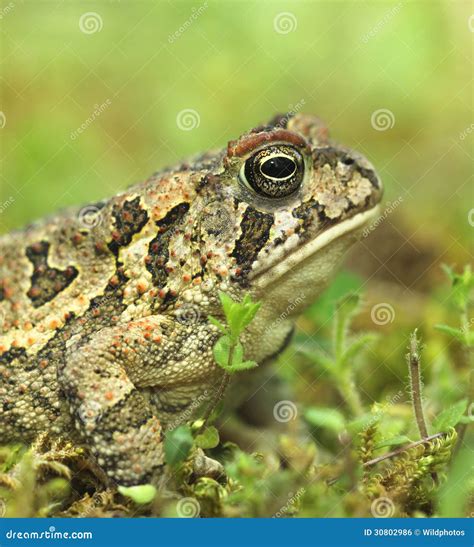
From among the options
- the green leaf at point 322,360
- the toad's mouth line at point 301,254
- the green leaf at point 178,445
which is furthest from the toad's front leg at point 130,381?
the green leaf at point 322,360

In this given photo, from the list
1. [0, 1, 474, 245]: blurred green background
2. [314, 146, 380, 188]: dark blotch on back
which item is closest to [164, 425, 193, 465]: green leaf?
[314, 146, 380, 188]: dark blotch on back

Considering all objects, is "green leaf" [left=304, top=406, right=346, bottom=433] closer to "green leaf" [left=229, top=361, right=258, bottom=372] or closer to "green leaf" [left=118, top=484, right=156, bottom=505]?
"green leaf" [left=229, top=361, right=258, bottom=372]

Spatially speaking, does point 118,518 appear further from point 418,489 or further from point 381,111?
point 381,111

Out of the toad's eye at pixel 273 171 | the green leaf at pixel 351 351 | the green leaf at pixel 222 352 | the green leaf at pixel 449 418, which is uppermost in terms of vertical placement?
the toad's eye at pixel 273 171

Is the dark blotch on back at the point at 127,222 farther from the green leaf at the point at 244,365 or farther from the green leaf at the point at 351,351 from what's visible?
the green leaf at the point at 351,351

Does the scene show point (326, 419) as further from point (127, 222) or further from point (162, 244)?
point (127, 222)

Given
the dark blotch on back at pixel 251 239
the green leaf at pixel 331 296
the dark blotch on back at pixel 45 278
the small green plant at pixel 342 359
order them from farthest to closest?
the green leaf at pixel 331 296, the small green plant at pixel 342 359, the dark blotch on back at pixel 45 278, the dark blotch on back at pixel 251 239

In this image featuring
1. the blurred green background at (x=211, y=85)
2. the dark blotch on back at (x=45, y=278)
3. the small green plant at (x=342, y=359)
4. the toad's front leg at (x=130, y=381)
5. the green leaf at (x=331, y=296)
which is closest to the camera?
the toad's front leg at (x=130, y=381)
